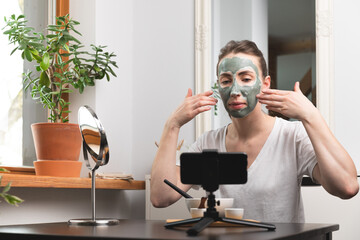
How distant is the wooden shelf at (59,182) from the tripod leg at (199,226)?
1.06m

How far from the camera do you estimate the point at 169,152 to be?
6.51ft

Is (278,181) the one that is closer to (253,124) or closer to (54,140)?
(253,124)

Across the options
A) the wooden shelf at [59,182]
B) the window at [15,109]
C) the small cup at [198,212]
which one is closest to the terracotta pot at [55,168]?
the wooden shelf at [59,182]

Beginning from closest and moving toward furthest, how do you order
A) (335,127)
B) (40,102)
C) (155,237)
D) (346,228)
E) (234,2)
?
1. (155,237)
2. (346,228)
3. (335,127)
4. (40,102)
5. (234,2)

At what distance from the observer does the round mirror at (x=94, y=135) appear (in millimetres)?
1441

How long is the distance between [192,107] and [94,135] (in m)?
0.56

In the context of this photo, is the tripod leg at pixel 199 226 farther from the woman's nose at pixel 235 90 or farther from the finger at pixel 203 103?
the woman's nose at pixel 235 90

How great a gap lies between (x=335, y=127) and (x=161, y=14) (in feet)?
4.24

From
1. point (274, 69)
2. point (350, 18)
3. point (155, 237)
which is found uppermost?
point (350, 18)

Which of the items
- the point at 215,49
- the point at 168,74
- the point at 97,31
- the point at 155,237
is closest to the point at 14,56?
the point at 97,31

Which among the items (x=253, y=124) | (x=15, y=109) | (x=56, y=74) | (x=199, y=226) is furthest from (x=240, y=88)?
(x=15, y=109)

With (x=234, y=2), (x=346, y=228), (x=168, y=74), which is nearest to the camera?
(x=346, y=228)

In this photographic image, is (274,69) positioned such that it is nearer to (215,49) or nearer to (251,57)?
(215,49)

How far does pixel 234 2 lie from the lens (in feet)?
9.80
